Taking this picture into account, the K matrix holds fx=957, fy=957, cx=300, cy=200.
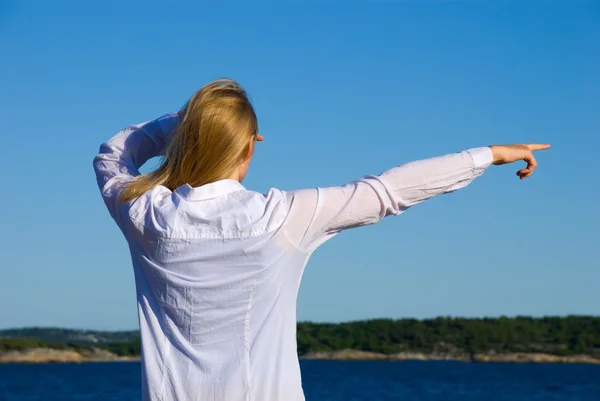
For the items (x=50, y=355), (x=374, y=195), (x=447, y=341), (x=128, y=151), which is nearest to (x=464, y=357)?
(x=447, y=341)

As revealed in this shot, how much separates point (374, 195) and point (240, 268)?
1.00 ft

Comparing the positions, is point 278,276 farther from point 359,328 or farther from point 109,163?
point 359,328

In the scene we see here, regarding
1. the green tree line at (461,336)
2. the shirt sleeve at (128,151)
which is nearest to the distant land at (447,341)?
the green tree line at (461,336)

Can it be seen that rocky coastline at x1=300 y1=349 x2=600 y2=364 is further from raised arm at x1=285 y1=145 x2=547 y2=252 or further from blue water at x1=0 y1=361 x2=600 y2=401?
raised arm at x1=285 y1=145 x2=547 y2=252

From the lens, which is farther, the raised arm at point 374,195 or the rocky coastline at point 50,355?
the rocky coastline at point 50,355

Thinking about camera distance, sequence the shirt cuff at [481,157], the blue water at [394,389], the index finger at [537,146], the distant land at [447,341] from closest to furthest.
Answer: the shirt cuff at [481,157]
the index finger at [537,146]
the blue water at [394,389]
the distant land at [447,341]

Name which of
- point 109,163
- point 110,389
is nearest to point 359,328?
point 110,389

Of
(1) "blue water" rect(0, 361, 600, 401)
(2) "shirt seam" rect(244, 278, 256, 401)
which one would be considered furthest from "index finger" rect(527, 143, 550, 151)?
(1) "blue water" rect(0, 361, 600, 401)

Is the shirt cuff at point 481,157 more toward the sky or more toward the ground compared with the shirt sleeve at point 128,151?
more toward the ground

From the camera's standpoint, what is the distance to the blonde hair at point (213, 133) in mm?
1931

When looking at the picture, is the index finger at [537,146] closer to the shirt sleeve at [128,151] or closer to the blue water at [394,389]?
the shirt sleeve at [128,151]

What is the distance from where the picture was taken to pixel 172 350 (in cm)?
194

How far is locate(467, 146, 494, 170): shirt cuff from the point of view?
1994mm

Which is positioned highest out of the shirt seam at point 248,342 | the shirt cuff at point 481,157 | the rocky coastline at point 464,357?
the shirt cuff at point 481,157
